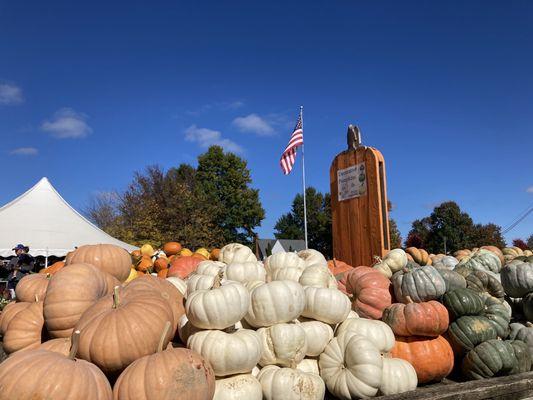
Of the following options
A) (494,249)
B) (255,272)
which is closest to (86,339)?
(255,272)

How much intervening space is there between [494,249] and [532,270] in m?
3.26

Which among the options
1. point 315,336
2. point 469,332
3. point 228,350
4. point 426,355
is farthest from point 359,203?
point 228,350

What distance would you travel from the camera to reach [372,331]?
341cm

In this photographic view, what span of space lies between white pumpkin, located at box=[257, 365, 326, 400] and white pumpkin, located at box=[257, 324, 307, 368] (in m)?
0.09

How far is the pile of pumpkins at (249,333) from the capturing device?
227 centimetres

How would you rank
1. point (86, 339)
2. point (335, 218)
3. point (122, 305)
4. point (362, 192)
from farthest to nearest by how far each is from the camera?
point (335, 218) < point (362, 192) < point (122, 305) < point (86, 339)

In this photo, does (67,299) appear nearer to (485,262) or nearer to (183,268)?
(183,268)

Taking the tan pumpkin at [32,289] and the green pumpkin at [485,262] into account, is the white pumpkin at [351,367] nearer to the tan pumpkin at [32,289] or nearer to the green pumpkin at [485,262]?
the tan pumpkin at [32,289]

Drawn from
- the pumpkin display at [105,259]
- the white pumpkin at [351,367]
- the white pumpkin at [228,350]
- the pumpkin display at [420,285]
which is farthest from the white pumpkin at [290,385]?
the pumpkin display at [105,259]

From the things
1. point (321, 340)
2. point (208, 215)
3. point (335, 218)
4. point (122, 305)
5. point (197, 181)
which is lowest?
Answer: point (321, 340)

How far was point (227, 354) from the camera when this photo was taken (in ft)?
8.64

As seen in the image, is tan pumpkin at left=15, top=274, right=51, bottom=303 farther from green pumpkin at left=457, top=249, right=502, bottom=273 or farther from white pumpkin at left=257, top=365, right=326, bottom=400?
green pumpkin at left=457, top=249, right=502, bottom=273

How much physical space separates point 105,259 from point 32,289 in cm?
71

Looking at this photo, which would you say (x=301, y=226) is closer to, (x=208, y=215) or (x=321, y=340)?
(x=208, y=215)
